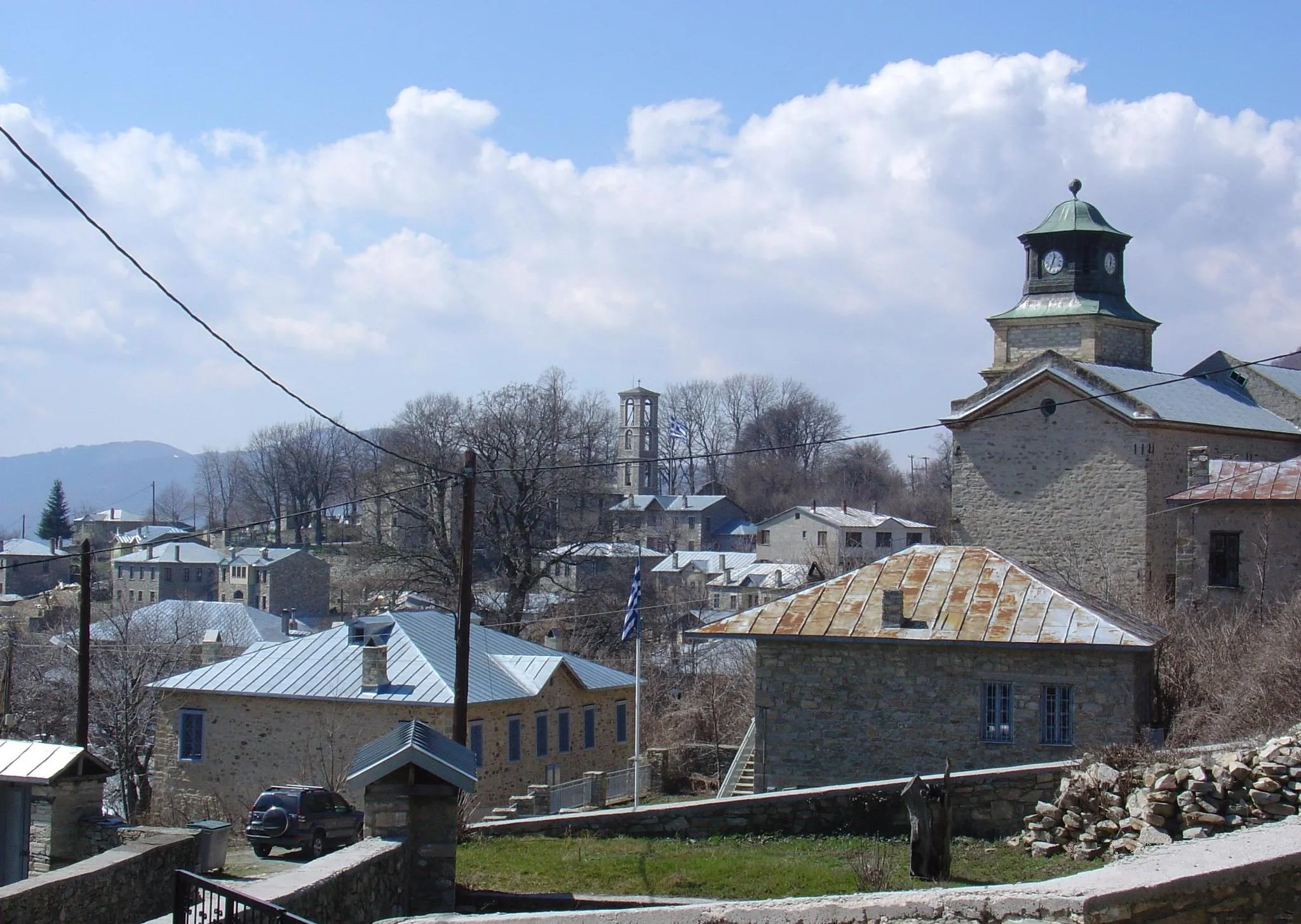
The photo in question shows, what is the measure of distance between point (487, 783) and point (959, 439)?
16497mm

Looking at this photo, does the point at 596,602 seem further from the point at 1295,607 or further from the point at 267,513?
the point at 267,513

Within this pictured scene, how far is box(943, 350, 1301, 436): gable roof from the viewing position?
33625 millimetres

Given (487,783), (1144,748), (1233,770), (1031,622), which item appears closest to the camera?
(1233,770)

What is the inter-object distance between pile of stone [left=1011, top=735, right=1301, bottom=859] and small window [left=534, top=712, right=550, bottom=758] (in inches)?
653

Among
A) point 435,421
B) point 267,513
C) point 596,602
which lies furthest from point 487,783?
point 267,513

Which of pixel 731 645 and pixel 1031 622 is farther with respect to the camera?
pixel 731 645

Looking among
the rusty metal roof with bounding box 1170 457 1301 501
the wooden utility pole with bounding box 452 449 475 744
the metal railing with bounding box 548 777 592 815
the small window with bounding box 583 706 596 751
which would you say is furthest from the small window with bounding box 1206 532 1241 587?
the wooden utility pole with bounding box 452 449 475 744

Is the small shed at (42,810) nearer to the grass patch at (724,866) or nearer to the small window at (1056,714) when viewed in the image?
the grass patch at (724,866)

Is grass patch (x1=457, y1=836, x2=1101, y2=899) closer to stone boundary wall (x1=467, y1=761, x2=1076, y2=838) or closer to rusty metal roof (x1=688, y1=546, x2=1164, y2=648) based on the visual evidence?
stone boundary wall (x1=467, y1=761, x2=1076, y2=838)

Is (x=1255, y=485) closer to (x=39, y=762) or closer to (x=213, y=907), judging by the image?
(x=39, y=762)

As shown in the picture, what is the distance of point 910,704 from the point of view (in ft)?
57.8

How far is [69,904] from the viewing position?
8508mm

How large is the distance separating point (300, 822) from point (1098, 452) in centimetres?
2252

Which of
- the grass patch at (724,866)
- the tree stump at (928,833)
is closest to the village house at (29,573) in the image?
the grass patch at (724,866)
